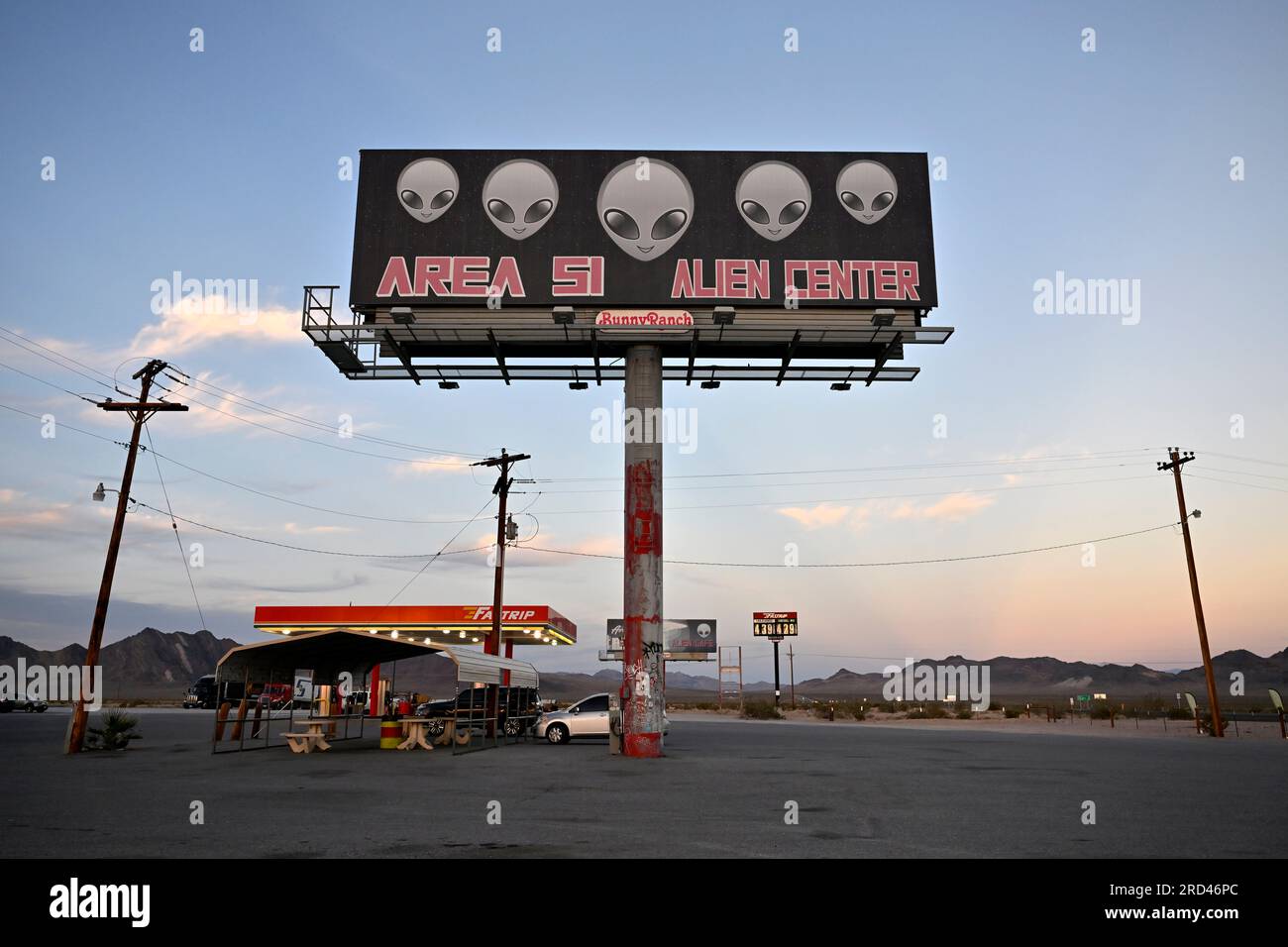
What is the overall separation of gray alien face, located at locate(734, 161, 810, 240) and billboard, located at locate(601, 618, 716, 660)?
5505cm

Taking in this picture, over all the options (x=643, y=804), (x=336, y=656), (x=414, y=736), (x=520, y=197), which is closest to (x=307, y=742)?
(x=414, y=736)

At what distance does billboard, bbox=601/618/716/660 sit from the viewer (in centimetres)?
7831

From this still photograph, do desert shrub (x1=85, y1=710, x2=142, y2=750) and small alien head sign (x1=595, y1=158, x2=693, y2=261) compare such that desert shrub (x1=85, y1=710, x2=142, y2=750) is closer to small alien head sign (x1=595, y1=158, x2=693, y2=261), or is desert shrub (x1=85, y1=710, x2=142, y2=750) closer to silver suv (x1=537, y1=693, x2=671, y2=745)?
silver suv (x1=537, y1=693, x2=671, y2=745)

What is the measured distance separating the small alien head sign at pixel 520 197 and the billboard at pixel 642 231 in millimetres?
38

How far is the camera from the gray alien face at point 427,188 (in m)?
26.7

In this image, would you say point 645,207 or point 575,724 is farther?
point 575,724

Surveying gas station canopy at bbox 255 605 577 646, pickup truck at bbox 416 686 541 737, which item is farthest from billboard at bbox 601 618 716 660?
pickup truck at bbox 416 686 541 737

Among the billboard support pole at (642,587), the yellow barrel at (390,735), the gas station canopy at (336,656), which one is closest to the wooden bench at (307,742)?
the yellow barrel at (390,735)

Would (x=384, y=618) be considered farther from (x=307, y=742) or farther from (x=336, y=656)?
(x=307, y=742)

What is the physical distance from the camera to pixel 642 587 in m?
24.0

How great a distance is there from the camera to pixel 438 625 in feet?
162

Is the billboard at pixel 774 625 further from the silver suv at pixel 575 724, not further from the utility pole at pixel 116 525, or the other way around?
the utility pole at pixel 116 525

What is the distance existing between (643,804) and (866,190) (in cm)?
2032
